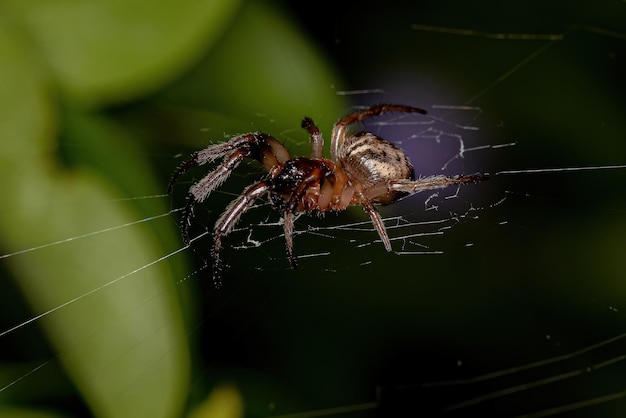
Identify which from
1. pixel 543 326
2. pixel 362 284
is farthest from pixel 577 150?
pixel 362 284

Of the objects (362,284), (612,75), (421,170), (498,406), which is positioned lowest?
(498,406)

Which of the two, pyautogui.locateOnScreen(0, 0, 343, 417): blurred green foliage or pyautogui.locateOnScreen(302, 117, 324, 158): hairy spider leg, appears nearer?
pyautogui.locateOnScreen(0, 0, 343, 417): blurred green foliage

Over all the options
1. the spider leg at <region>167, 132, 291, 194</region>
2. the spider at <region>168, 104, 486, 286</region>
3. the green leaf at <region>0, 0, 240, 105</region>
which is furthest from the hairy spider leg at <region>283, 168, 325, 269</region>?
the green leaf at <region>0, 0, 240, 105</region>

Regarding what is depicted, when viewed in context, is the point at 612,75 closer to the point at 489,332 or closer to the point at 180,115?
the point at 489,332

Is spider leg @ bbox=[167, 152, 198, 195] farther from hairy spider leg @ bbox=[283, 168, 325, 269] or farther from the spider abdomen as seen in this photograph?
the spider abdomen

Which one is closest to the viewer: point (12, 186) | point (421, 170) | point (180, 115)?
point (12, 186)

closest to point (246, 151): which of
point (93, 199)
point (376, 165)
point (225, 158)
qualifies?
point (225, 158)
